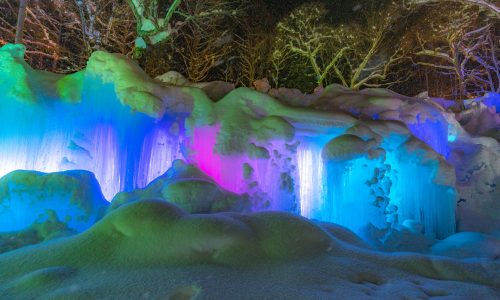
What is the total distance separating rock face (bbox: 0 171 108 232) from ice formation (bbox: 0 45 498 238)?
0.72 metres

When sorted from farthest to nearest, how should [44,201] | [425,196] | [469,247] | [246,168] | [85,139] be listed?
[425,196]
[246,168]
[85,139]
[469,247]
[44,201]

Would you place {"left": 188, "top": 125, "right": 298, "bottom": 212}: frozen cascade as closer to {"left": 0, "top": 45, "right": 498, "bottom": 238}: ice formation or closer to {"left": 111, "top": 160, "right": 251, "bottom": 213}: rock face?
{"left": 0, "top": 45, "right": 498, "bottom": 238}: ice formation

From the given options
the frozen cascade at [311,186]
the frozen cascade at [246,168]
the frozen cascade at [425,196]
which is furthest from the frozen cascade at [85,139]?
the frozen cascade at [425,196]

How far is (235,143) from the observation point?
7.61 metres

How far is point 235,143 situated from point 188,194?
5.80ft

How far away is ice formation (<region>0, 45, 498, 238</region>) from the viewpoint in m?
7.11

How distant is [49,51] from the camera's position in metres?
19.2

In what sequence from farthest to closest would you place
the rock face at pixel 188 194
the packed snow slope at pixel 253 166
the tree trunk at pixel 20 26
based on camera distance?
the tree trunk at pixel 20 26, the rock face at pixel 188 194, the packed snow slope at pixel 253 166

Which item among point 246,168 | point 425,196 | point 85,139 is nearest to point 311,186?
point 246,168

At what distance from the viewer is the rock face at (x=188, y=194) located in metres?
6.11

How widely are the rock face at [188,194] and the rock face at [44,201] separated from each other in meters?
0.48

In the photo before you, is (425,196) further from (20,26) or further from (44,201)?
(20,26)

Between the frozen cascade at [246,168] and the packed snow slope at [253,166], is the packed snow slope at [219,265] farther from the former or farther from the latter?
the frozen cascade at [246,168]

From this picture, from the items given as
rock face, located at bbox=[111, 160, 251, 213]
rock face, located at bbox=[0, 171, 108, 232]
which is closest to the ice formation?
rock face, located at bbox=[111, 160, 251, 213]
